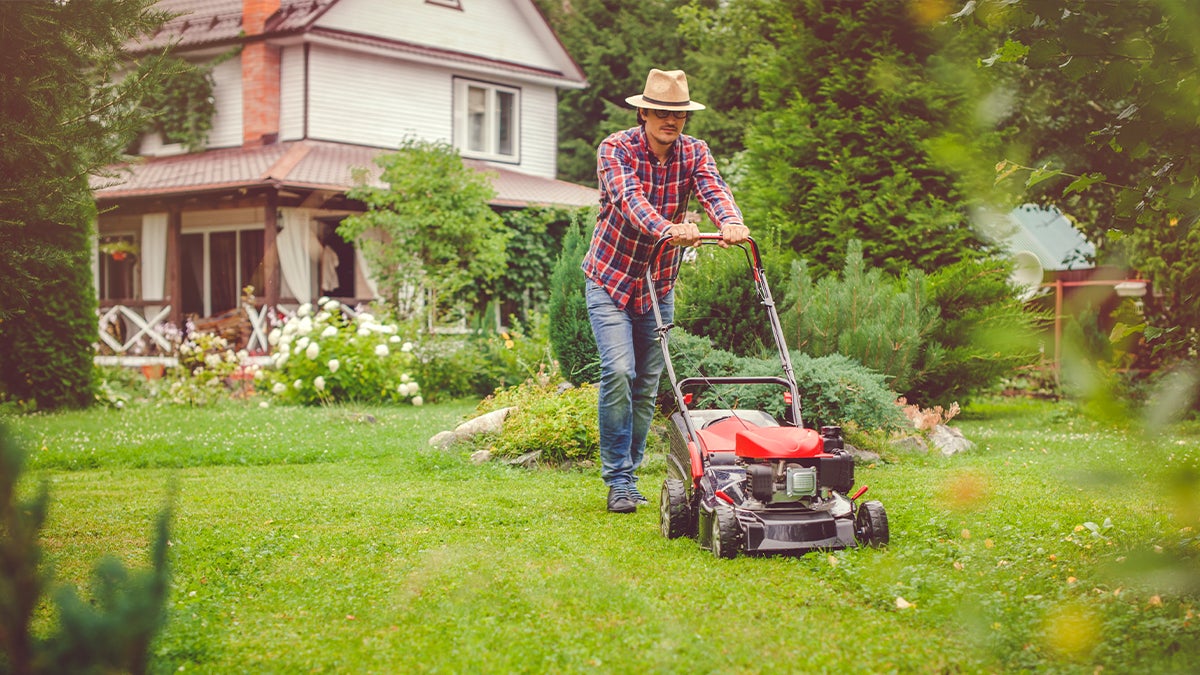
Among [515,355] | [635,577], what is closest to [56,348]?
[515,355]

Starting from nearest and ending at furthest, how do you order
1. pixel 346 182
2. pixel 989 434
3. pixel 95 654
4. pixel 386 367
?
pixel 95 654 → pixel 989 434 → pixel 386 367 → pixel 346 182

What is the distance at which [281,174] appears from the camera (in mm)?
17266

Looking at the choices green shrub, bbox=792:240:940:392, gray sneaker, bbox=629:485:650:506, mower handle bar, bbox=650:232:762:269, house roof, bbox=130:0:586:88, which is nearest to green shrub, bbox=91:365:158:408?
house roof, bbox=130:0:586:88

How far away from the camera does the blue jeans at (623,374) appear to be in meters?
5.35

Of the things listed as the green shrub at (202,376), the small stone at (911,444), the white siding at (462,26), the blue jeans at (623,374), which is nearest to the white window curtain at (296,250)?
the white siding at (462,26)

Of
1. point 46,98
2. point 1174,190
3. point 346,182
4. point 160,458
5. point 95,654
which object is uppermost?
point 346,182

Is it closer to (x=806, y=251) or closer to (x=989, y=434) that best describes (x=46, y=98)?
(x=989, y=434)

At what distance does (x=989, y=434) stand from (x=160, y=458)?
20.2ft

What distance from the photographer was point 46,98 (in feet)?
13.6

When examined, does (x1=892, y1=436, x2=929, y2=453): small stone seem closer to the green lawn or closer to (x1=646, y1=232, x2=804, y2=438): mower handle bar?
the green lawn

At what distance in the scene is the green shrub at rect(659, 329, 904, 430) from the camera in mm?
7145

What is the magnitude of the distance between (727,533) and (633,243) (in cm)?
166

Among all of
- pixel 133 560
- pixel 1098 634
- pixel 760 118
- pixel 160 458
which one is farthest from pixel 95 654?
pixel 760 118

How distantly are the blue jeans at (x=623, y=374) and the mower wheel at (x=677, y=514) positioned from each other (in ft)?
2.49
